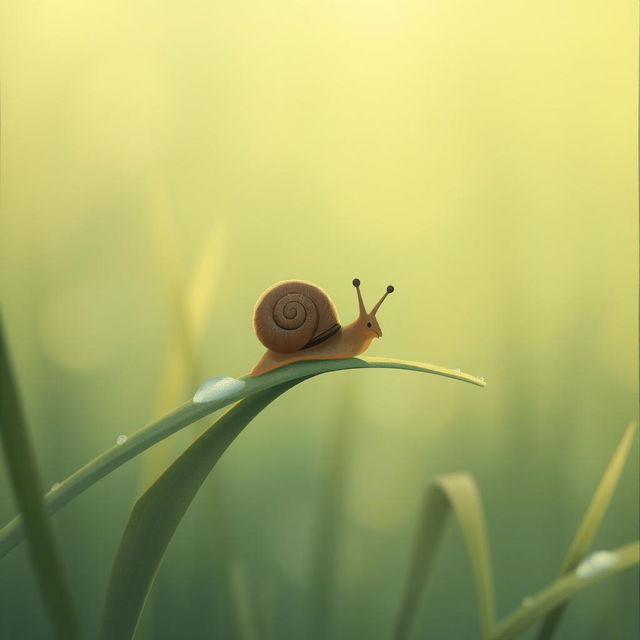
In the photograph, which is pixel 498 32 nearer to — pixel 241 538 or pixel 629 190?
pixel 629 190

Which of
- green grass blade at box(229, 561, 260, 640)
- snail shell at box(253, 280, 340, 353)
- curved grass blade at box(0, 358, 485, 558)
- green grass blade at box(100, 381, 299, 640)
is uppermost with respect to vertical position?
snail shell at box(253, 280, 340, 353)

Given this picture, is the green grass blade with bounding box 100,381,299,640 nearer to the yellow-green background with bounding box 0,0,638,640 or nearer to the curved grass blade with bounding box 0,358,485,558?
the curved grass blade with bounding box 0,358,485,558

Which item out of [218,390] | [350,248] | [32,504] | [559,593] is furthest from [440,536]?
[350,248]

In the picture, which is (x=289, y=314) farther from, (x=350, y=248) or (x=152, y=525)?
(x=350, y=248)

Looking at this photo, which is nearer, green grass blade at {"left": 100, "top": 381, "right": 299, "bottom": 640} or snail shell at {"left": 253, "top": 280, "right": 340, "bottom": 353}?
green grass blade at {"left": 100, "top": 381, "right": 299, "bottom": 640}

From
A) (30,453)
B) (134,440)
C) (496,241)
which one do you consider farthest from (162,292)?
(30,453)

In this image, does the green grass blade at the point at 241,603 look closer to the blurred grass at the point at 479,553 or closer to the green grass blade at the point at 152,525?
the blurred grass at the point at 479,553

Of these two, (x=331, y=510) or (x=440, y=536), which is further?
(x=331, y=510)

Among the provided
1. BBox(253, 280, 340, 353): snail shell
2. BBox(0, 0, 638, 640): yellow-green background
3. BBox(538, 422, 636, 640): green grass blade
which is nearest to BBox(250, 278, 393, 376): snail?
BBox(253, 280, 340, 353): snail shell
